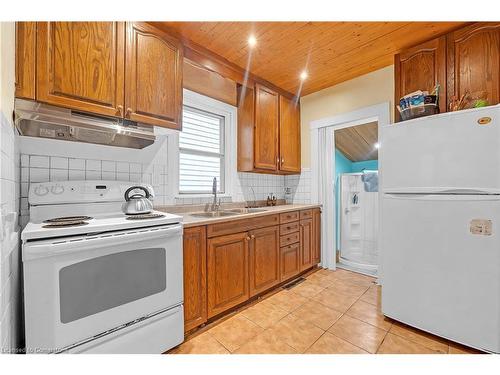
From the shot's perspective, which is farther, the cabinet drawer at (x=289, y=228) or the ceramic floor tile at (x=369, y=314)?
the cabinet drawer at (x=289, y=228)

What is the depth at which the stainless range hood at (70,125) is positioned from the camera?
3.93ft

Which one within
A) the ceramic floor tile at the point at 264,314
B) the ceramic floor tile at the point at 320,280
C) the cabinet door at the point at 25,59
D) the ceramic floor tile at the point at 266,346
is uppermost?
the cabinet door at the point at 25,59

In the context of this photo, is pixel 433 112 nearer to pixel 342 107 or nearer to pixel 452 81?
pixel 452 81

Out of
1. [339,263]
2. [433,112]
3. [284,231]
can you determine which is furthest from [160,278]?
[339,263]

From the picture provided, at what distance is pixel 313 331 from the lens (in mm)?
1665

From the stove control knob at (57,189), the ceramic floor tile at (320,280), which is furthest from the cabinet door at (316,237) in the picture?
the stove control knob at (57,189)

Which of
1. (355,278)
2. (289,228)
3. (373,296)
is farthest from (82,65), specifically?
(355,278)

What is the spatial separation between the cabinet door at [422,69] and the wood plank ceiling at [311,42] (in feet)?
0.25

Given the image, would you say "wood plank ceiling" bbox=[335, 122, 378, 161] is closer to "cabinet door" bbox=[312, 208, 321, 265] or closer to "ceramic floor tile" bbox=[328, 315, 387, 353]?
"cabinet door" bbox=[312, 208, 321, 265]

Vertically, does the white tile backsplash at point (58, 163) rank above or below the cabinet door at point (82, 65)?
below

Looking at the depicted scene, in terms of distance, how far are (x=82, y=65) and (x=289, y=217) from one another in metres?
2.14

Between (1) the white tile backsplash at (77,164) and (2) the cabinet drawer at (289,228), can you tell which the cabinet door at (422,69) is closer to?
(2) the cabinet drawer at (289,228)

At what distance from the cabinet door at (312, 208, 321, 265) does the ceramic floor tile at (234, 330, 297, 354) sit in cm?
146

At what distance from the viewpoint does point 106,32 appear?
55.8 inches
